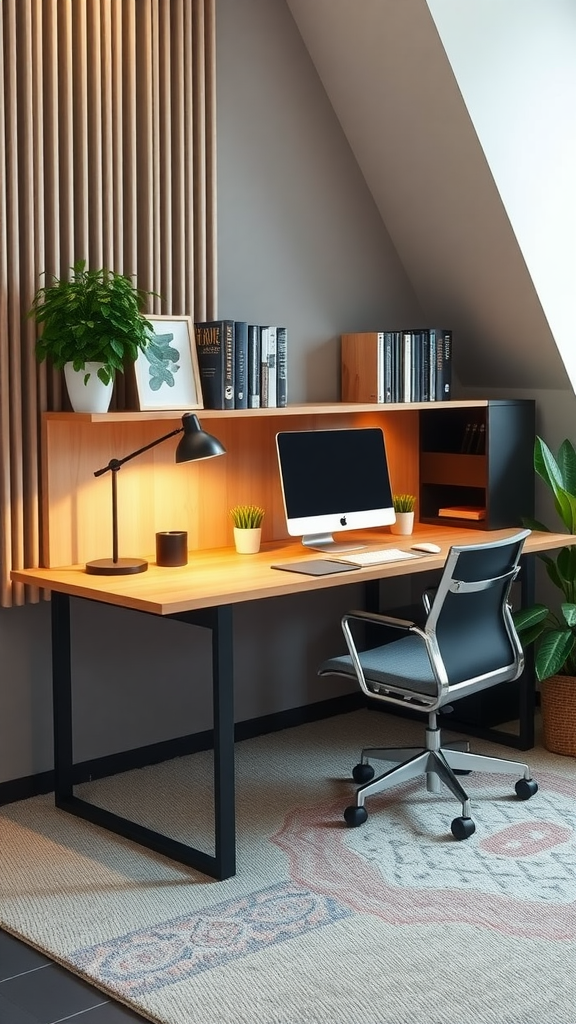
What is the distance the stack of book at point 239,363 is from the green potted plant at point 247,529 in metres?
0.36

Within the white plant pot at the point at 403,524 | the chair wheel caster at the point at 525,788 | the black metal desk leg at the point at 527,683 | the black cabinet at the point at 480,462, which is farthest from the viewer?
the black cabinet at the point at 480,462

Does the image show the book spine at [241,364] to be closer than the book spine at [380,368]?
Yes

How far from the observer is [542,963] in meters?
2.71

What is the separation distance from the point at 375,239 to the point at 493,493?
43.9 inches

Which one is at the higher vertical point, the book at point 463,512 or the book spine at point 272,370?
the book spine at point 272,370

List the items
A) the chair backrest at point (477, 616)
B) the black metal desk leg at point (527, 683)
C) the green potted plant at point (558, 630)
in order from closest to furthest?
the chair backrest at point (477, 616)
the green potted plant at point (558, 630)
the black metal desk leg at point (527, 683)

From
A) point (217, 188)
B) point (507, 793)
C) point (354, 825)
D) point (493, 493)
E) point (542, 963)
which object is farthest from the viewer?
point (493, 493)

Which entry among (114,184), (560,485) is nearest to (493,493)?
(560,485)

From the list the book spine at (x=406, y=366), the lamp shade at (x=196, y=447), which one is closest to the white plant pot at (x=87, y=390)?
the lamp shade at (x=196, y=447)

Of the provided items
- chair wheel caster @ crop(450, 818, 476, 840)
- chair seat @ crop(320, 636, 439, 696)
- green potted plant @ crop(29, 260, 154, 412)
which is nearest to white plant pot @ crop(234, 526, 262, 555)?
chair seat @ crop(320, 636, 439, 696)

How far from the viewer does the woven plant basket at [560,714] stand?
416 cm

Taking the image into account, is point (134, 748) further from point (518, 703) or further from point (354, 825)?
point (518, 703)

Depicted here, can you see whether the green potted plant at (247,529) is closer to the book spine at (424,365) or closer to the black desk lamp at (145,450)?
the black desk lamp at (145,450)

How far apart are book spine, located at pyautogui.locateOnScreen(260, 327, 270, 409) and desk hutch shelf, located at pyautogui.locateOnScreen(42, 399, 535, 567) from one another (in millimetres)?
61
